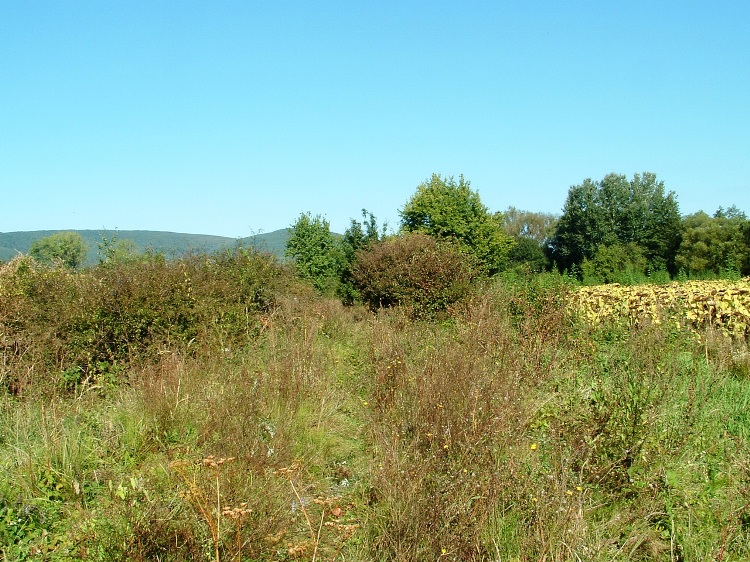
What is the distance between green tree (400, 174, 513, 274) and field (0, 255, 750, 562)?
23.2 m

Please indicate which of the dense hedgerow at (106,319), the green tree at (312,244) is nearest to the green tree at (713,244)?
the green tree at (312,244)

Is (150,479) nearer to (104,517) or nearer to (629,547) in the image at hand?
(104,517)

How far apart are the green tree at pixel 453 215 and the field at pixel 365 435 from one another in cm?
2317

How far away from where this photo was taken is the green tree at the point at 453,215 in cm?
3161

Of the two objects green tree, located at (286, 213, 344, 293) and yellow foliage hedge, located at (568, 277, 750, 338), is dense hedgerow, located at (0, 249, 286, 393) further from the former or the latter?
green tree, located at (286, 213, 344, 293)

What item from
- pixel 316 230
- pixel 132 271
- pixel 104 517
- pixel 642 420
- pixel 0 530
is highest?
pixel 316 230

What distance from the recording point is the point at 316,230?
90.2ft

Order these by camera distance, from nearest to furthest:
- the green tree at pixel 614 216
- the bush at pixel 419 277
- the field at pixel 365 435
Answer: the field at pixel 365 435
the bush at pixel 419 277
the green tree at pixel 614 216

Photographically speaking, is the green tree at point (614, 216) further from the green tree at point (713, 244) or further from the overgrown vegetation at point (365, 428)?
the overgrown vegetation at point (365, 428)

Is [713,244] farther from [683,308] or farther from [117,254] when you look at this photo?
[117,254]

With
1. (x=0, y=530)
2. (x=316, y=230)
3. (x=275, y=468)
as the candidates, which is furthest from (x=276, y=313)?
(x=316, y=230)

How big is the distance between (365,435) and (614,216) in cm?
6033

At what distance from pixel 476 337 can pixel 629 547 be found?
3404 millimetres

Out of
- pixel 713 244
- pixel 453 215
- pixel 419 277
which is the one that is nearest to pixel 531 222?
pixel 713 244
